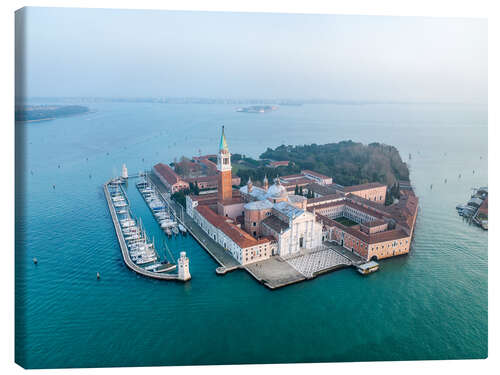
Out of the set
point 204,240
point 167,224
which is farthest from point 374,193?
point 167,224

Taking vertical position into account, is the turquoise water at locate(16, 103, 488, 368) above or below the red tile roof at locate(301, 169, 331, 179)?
Result: below

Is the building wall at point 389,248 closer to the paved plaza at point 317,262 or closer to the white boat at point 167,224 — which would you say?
the paved plaza at point 317,262

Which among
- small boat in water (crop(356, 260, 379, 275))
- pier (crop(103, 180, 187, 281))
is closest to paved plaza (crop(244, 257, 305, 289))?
small boat in water (crop(356, 260, 379, 275))

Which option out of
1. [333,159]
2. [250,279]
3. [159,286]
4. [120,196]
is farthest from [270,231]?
[333,159]

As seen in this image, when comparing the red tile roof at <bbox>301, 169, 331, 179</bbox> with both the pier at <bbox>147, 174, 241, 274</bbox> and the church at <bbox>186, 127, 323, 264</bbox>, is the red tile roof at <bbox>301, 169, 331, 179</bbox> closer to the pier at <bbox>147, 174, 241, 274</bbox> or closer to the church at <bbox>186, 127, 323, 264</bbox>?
the church at <bbox>186, 127, 323, 264</bbox>

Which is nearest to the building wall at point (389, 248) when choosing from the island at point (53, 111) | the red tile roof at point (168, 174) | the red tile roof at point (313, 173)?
the red tile roof at point (313, 173)

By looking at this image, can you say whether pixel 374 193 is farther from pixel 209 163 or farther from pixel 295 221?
pixel 209 163

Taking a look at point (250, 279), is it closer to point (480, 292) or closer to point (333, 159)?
point (480, 292)
